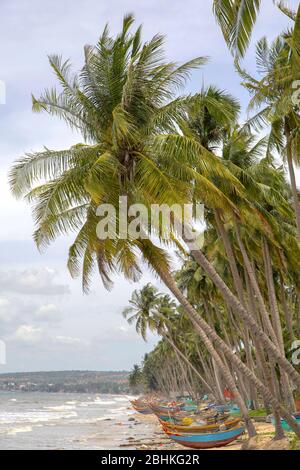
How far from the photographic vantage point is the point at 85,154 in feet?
48.5

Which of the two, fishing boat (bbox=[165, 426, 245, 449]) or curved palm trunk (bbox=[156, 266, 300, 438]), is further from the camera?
fishing boat (bbox=[165, 426, 245, 449])

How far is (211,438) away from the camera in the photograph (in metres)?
22.3

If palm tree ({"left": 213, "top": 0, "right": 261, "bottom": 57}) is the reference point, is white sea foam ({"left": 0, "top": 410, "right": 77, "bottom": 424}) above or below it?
below

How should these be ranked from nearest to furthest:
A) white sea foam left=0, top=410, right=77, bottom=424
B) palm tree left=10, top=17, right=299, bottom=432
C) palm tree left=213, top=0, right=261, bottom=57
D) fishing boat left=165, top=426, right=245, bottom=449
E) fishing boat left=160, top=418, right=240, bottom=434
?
palm tree left=213, top=0, right=261, bottom=57 → palm tree left=10, top=17, right=299, bottom=432 → fishing boat left=165, top=426, right=245, bottom=449 → fishing boat left=160, top=418, right=240, bottom=434 → white sea foam left=0, top=410, right=77, bottom=424

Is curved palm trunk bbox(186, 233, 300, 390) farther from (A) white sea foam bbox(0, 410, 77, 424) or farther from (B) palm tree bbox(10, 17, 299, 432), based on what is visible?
(A) white sea foam bbox(0, 410, 77, 424)

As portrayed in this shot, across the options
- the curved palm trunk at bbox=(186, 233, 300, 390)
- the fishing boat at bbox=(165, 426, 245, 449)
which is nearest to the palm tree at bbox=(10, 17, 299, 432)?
the curved palm trunk at bbox=(186, 233, 300, 390)

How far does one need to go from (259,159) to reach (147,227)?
10513 millimetres

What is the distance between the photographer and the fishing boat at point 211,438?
22266 millimetres

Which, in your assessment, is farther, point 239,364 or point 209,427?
point 209,427

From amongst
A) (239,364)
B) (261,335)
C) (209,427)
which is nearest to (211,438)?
(209,427)

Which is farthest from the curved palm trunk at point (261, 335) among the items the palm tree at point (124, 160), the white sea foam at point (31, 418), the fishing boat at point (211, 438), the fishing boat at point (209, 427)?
the white sea foam at point (31, 418)

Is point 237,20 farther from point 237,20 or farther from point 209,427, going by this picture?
point 209,427

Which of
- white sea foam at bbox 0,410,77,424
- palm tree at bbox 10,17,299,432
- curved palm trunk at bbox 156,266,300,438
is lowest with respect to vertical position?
white sea foam at bbox 0,410,77,424

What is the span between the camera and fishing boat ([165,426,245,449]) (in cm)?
2227
